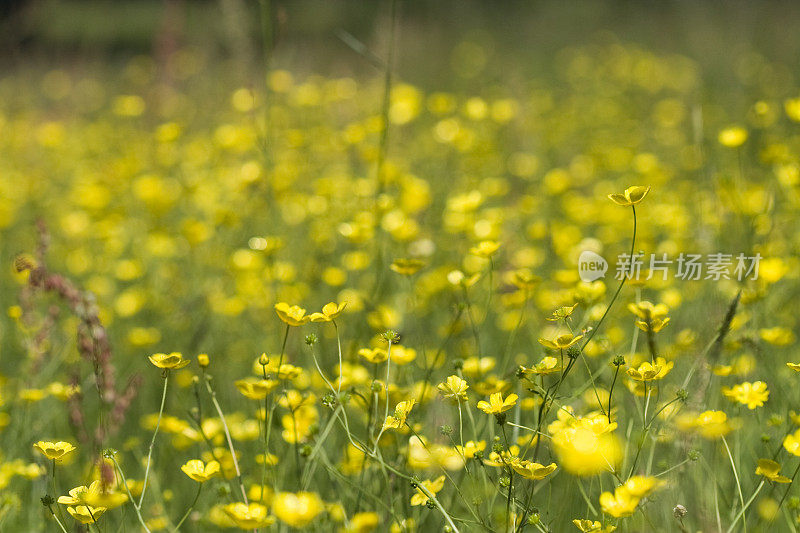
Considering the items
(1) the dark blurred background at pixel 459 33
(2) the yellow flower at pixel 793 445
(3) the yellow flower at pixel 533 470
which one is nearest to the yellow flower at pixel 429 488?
(3) the yellow flower at pixel 533 470

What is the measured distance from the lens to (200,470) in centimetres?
113

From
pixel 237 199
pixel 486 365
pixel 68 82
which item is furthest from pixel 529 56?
pixel 486 365

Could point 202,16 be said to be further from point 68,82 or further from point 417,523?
point 417,523

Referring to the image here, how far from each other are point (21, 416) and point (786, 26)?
696cm

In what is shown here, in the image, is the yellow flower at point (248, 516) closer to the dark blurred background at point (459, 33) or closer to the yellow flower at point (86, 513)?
A: the yellow flower at point (86, 513)

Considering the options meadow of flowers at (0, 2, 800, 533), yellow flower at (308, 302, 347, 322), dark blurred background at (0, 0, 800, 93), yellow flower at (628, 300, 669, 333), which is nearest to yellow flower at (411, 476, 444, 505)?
meadow of flowers at (0, 2, 800, 533)

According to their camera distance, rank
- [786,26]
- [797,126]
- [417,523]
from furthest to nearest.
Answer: [786,26], [797,126], [417,523]

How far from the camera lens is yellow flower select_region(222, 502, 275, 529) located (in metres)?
0.88

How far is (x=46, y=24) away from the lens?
448 inches

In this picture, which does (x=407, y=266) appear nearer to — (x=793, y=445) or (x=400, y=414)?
(x=400, y=414)

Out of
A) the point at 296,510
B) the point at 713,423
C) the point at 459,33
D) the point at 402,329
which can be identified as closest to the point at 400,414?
the point at 296,510

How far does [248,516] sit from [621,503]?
1.54 ft

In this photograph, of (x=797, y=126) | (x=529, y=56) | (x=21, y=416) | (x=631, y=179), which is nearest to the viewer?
(x=21, y=416)

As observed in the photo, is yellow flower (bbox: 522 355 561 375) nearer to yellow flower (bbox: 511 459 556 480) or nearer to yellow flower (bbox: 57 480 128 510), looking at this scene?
yellow flower (bbox: 511 459 556 480)
